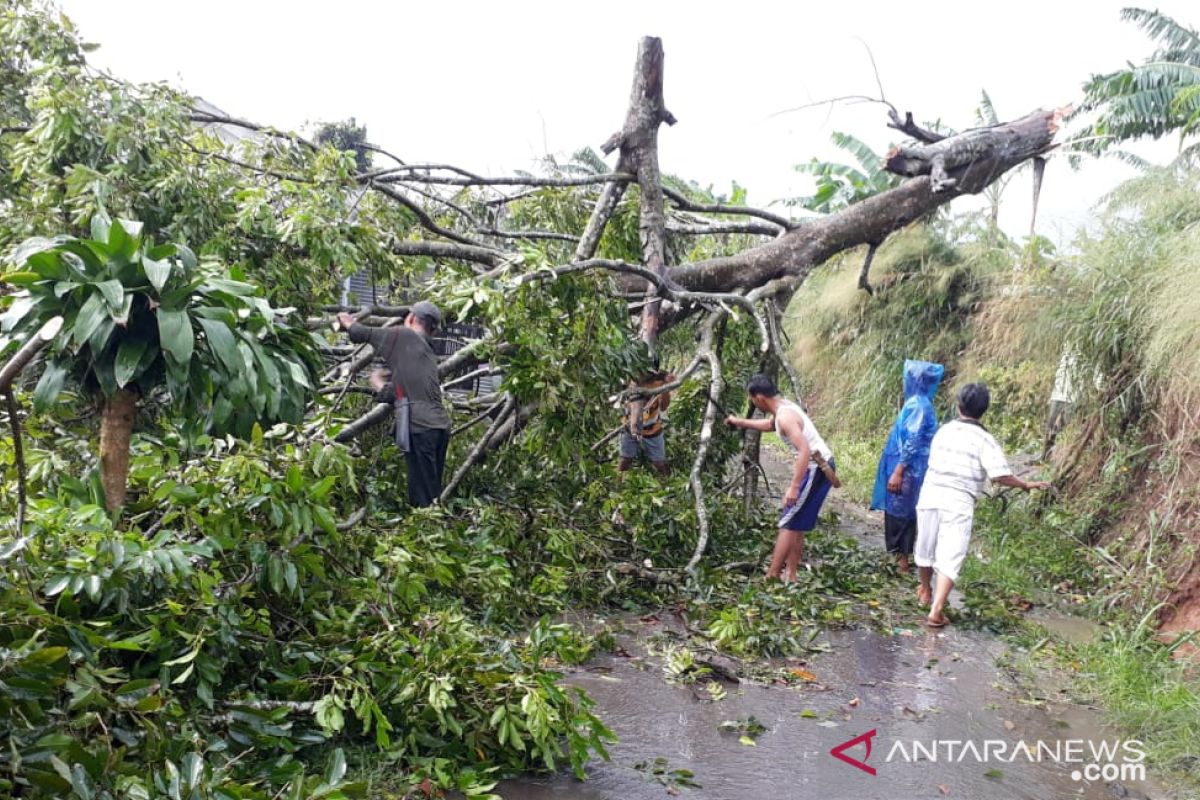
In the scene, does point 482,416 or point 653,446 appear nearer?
point 482,416

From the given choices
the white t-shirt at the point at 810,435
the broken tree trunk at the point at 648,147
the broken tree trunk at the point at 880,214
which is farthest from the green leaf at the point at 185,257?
the broken tree trunk at the point at 880,214

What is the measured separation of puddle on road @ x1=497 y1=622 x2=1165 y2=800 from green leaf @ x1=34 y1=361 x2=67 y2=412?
1.99m

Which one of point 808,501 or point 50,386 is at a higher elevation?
point 50,386

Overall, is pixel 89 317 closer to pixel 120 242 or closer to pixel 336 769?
pixel 120 242

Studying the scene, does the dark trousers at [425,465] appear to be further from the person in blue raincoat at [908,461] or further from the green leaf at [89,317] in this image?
the green leaf at [89,317]

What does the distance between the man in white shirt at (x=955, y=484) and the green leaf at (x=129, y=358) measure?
4820 mm

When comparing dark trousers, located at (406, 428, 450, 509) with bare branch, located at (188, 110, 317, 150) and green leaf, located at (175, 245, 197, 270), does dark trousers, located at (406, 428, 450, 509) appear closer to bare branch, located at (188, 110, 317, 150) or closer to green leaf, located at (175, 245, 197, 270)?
bare branch, located at (188, 110, 317, 150)

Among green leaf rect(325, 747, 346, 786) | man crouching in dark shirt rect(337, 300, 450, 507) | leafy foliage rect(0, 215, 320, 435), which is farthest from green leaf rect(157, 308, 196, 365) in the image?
man crouching in dark shirt rect(337, 300, 450, 507)

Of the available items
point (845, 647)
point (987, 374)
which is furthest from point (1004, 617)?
point (987, 374)

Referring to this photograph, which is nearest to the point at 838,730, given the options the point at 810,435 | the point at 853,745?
the point at 853,745

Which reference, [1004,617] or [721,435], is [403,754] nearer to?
[1004,617]

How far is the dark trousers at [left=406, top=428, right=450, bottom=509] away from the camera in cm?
616

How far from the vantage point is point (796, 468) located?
6.10 metres

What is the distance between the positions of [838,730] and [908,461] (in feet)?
10.3
